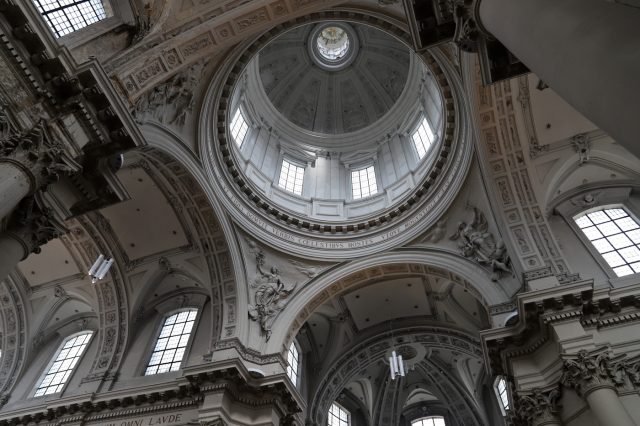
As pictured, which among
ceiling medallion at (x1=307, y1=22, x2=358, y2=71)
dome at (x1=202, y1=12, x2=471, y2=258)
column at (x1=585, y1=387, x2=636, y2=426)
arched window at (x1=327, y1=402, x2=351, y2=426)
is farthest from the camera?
ceiling medallion at (x1=307, y1=22, x2=358, y2=71)

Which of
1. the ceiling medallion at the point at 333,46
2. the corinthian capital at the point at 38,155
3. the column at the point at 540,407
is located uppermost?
the ceiling medallion at the point at 333,46

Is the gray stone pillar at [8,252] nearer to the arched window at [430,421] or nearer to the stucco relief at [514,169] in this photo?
the stucco relief at [514,169]

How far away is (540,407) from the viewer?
10.6 meters

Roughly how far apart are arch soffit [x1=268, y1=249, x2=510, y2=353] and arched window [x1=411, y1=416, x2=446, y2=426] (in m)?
11.3

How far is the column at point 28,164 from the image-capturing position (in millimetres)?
6543

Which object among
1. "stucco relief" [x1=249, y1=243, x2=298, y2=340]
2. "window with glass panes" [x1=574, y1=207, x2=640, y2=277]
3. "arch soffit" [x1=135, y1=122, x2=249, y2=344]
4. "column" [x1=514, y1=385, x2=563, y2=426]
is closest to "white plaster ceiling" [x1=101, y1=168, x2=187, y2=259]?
"arch soffit" [x1=135, y1=122, x2=249, y2=344]

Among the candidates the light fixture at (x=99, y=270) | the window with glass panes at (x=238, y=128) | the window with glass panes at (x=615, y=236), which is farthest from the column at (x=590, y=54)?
the window with glass panes at (x=238, y=128)

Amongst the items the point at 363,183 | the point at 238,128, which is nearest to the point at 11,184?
the point at 238,128

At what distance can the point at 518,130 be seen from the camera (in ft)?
48.2

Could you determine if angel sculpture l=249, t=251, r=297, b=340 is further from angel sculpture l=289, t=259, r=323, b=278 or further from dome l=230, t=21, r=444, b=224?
dome l=230, t=21, r=444, b=224

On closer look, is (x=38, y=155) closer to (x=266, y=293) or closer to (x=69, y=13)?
(x=69, y=13)

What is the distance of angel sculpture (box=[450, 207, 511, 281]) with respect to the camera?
46.8ft

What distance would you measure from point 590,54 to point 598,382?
8718 millimetres

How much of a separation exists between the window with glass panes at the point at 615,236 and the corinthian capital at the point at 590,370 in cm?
371
